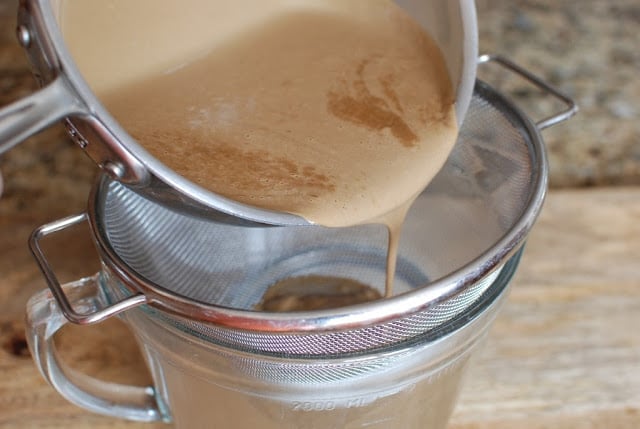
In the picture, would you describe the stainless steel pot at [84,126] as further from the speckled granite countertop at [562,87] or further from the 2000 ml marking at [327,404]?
the speckled granite countertop at [562,87]

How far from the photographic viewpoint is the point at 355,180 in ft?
2.62

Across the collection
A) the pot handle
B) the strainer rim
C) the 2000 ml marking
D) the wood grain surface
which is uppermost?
the pot handle

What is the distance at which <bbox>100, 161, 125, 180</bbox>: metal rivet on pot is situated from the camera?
0.66m

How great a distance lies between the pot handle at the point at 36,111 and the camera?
1.84 ft

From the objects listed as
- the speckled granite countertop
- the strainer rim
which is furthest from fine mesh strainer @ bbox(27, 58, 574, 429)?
the speckled granite countertop

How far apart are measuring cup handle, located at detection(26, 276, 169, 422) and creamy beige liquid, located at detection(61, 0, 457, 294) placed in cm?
17

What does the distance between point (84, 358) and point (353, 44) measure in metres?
0.53

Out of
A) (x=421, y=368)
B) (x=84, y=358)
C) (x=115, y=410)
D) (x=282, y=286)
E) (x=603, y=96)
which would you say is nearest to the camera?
(x=421, y=368)

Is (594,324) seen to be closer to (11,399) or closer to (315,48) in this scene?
(315,48)

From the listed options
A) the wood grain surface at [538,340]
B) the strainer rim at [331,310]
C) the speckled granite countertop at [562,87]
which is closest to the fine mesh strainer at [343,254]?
the strainer rim at [331,310]

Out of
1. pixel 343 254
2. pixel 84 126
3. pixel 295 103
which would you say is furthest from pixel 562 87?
pixel 84 126

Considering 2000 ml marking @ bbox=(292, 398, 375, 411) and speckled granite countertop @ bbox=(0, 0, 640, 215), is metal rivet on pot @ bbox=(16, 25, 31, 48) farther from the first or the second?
speckled granite countertop @ bbox=(0, 0, 640, 215)

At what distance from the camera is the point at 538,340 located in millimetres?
1021

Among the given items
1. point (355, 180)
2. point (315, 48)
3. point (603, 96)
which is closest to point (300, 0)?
point (315, 48)
